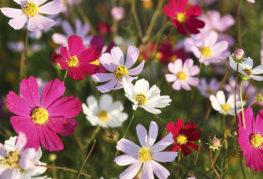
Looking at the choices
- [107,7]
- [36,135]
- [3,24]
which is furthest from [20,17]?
[107,7]

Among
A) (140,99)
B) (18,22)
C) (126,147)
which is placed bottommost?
(126,147)

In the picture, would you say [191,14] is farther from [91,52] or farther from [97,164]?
[97,164]

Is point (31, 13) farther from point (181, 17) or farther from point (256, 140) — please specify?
point (256, 140)

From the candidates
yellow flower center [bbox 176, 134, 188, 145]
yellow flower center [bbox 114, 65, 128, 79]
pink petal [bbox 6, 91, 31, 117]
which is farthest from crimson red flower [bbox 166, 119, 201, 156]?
pink petal [bbox 6, 91, 31, 117]

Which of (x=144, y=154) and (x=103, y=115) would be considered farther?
(x=103, y=115)

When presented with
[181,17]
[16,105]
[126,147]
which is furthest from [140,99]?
[181,17]

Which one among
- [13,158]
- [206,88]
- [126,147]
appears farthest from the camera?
[206,88]

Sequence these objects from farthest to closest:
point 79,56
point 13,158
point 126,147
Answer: point 79,56
point 126,147
point 13,158

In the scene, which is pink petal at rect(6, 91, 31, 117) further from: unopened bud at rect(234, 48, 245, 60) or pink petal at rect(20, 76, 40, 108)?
unopened bud at rect(234, 48, 245, 60)
